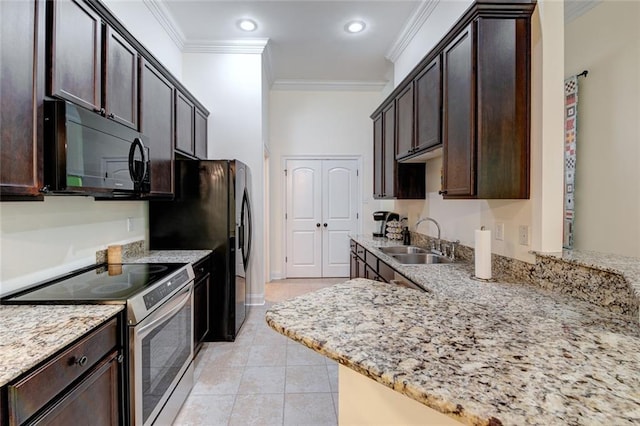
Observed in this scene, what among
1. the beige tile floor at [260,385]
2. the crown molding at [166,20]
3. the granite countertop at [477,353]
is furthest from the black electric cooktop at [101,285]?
the crown molding at [166,20]

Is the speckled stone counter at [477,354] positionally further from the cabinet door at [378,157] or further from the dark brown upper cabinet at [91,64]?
the cabinet door at [378,157]

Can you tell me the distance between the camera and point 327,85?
16.8 feet

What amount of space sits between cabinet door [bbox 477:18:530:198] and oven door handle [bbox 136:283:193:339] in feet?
6.35

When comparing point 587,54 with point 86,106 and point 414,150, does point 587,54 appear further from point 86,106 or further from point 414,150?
point 86,106

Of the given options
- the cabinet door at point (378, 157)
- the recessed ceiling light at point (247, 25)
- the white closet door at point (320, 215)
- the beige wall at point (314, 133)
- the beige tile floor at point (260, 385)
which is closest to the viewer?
the beige tile floor at point (260, 385)

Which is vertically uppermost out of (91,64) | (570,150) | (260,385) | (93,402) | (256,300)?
(91,64)

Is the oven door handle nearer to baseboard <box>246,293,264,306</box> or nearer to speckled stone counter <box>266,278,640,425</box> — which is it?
speckled stone counter <box>266,278,640,425</box>

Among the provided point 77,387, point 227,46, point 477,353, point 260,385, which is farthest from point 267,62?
point 477,353

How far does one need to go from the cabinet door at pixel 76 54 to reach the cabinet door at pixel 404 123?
2292 millimetres

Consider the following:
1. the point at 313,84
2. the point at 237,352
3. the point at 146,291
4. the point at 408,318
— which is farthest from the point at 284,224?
the point at 408,318

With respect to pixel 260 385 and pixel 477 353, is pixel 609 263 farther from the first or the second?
pixel 260 385

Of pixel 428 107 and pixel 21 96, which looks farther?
pixel 428 107

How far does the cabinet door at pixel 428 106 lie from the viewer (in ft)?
7.45

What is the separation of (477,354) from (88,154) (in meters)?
1.82
